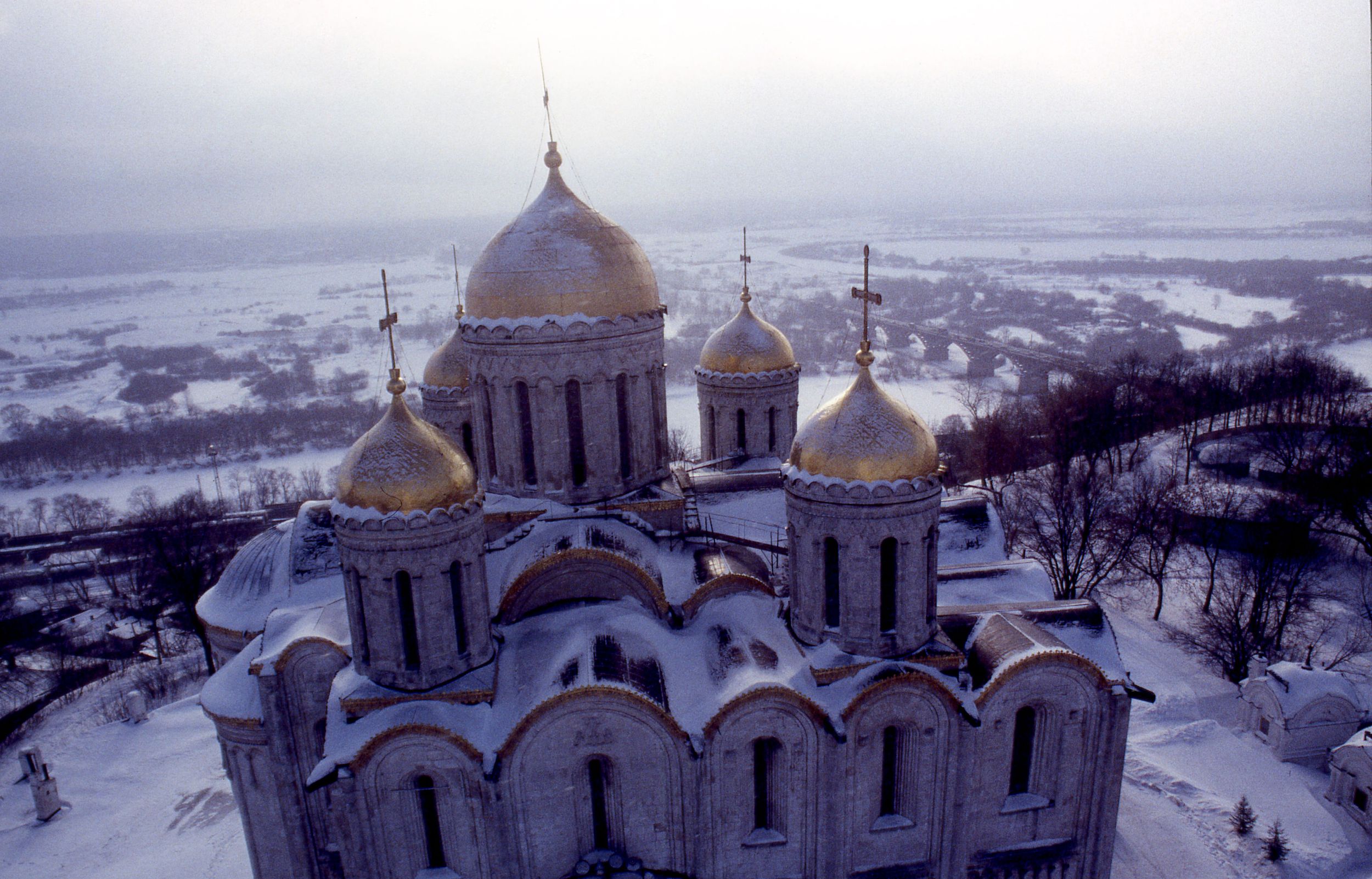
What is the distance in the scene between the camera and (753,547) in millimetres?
13203

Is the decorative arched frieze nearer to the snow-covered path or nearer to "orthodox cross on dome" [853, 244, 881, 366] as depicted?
"orthodox cross on dome" [853, 244, 881, 366]

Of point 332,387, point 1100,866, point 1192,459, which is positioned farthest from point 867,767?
point 332,387

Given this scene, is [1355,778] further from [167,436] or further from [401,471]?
[167,436]

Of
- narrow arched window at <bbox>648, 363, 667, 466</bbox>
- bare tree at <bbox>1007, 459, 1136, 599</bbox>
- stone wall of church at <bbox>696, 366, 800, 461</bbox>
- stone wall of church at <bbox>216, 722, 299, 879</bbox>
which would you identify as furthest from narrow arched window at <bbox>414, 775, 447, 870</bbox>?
bare tree at <bbox>1007, 459, 1136, 599</bbox>

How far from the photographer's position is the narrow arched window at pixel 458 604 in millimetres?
10055

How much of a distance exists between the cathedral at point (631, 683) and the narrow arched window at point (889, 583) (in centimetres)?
5

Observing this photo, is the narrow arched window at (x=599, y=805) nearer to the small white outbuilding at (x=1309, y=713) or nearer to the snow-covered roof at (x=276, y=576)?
the snow-covered roof at (x=276, y=576)

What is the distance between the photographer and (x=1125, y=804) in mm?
14844

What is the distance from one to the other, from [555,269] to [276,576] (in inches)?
330

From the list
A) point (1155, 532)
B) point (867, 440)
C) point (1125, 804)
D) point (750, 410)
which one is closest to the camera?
point (867, 440)

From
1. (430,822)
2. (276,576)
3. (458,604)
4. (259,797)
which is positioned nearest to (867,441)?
(458,604)

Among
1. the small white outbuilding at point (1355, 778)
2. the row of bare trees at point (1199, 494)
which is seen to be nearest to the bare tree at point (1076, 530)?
the row of bare trees at point (1199, 494)

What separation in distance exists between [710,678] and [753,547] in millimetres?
3321

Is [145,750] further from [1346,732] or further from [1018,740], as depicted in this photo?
[1346,732]
